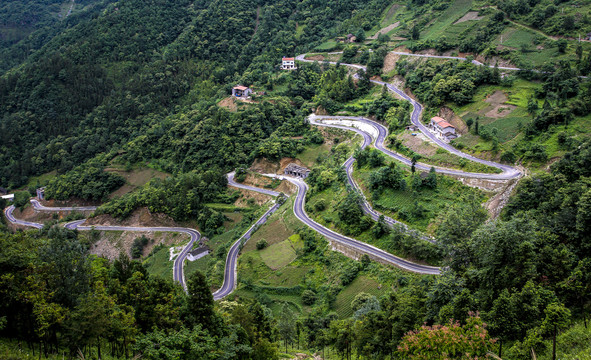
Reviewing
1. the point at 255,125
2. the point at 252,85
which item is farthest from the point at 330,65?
the point at 255,125

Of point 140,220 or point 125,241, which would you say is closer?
point 125,241

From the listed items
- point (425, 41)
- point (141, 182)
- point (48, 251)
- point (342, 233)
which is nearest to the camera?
point (48, 251)

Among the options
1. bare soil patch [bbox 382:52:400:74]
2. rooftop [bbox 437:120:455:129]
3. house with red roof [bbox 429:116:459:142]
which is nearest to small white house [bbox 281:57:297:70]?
bare soil patch [bbox 382:52:400:74]

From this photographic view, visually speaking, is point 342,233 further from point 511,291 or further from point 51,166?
point 51,166

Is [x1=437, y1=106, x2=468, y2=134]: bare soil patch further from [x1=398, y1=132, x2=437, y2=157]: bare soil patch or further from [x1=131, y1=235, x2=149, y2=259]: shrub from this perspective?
[x1=131, y1=235, x2=149, y2=259]: shrub

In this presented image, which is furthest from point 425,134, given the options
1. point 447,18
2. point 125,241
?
point 125,241

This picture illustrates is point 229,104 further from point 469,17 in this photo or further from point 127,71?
point 469,17

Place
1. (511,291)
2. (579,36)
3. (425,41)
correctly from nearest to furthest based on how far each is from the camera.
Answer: (511,291) → (579,36) → (425,41)

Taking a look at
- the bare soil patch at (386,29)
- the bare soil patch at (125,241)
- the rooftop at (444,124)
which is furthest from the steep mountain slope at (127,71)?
the rooftop at (444,124)
